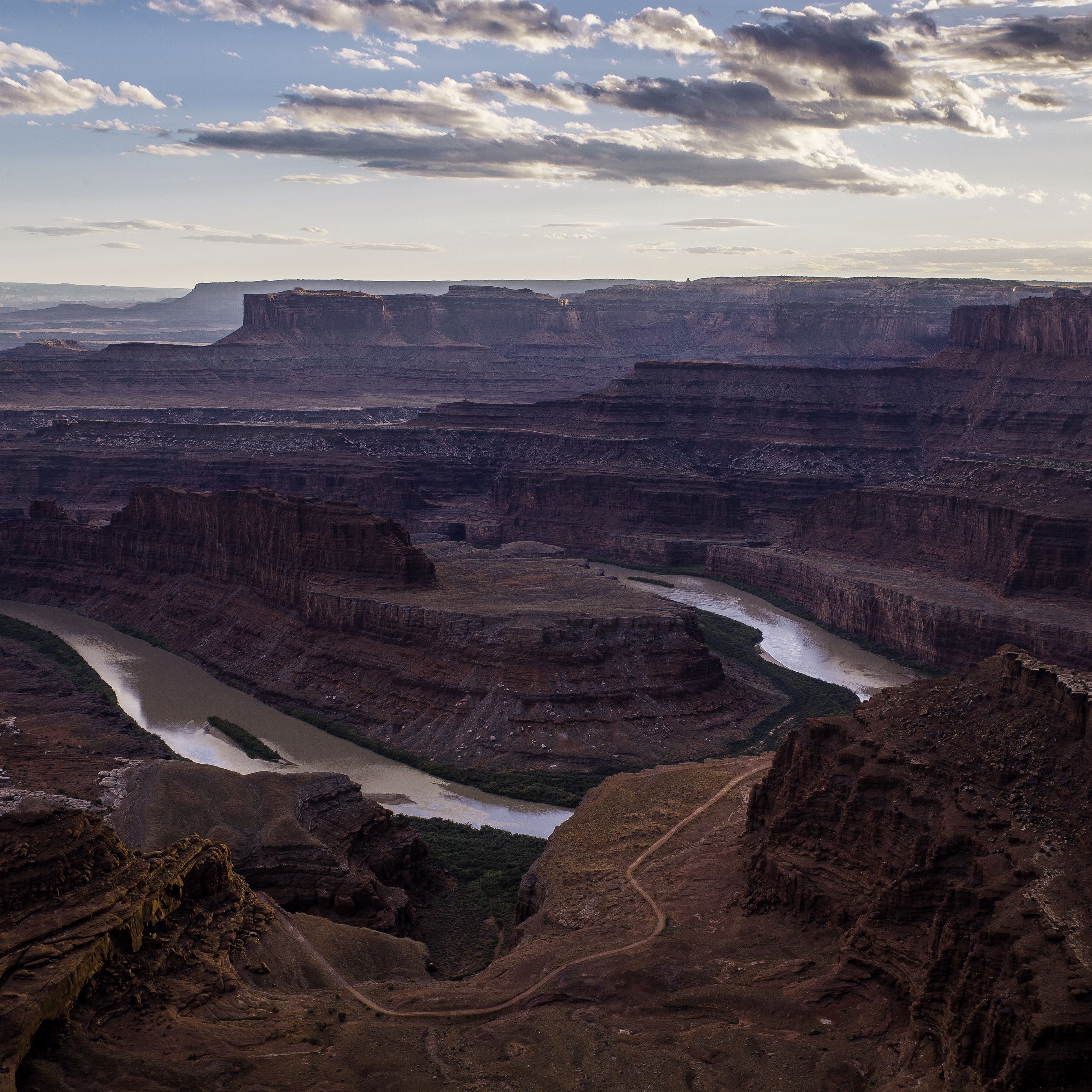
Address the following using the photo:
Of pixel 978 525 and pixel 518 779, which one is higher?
pixel 978 525

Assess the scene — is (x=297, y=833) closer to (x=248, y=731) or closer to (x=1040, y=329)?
(x=248, y=731)

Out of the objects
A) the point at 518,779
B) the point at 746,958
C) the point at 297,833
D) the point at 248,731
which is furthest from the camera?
the point at 248,731

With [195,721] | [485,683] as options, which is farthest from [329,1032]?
[195,721]

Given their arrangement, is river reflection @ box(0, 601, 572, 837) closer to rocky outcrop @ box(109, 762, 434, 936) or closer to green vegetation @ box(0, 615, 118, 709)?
green vegetation @ box(0, 615, 118, 709)

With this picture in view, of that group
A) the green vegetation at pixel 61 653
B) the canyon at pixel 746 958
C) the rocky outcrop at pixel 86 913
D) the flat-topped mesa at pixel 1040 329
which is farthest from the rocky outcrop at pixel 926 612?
the rocky outcrop at pixel 86 913

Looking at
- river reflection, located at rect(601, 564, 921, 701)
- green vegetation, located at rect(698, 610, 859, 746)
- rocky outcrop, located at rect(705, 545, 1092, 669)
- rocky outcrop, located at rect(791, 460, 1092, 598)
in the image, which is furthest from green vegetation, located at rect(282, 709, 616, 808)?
rocky outcrop, located at rect(791, 460, 1092, 598)

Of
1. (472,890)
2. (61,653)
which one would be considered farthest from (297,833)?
(61,653)

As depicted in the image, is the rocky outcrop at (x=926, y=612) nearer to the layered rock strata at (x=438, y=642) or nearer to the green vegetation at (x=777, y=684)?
the green vegetation at (x=777, y=684)
